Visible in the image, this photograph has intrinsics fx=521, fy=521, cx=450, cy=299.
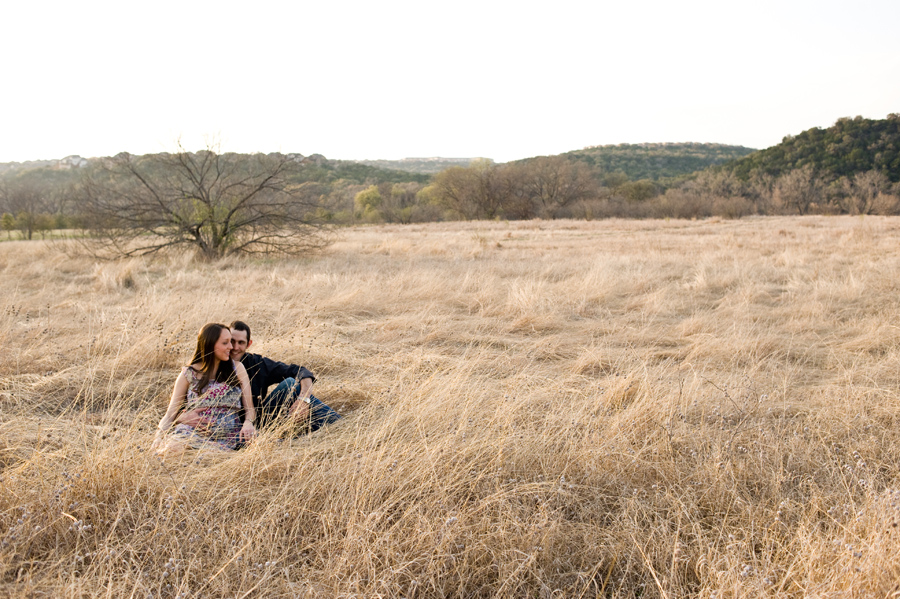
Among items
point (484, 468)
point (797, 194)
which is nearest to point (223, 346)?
point (484, 468)

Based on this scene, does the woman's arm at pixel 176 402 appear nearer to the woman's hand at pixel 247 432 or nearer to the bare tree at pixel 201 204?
the woman's hand at pixel 247 432

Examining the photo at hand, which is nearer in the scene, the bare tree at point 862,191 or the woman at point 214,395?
the woman at point 214,395

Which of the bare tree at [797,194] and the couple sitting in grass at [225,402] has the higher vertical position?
the bare tree at [797,194]

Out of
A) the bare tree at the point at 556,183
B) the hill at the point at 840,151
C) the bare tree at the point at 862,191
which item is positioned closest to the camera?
the bare tree at the point at 862,191

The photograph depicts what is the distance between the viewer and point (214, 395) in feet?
11.1

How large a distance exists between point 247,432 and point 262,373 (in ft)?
2.51

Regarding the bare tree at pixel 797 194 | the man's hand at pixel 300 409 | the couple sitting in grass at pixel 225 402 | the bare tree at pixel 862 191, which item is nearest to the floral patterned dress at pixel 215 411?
the couple sitting in grass at pixel 225 402

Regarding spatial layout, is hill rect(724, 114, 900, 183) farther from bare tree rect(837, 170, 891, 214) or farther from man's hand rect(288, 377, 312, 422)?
man's hand rect(288, 377, 312, 422)

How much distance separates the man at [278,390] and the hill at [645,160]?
7805 centimetres

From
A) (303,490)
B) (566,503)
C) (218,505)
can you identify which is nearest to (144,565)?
(218,505)

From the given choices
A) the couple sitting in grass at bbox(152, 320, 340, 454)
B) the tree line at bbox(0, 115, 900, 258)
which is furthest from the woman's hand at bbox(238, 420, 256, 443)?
the tree line at bbox(0, 115, 900, 258)

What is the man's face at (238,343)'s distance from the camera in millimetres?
3604

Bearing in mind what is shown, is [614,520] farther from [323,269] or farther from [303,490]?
[323,269]

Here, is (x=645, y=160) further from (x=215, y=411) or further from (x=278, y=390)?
(x=215, y=411)
